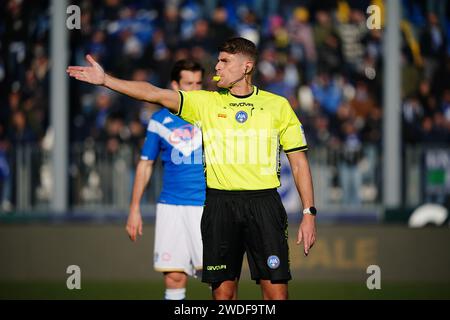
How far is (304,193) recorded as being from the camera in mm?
6988

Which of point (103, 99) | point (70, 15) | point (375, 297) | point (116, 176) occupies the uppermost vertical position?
point (70, 15)

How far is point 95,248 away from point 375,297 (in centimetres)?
356

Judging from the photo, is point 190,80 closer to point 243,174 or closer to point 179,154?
point 179,154

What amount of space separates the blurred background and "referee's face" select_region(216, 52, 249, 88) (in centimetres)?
480

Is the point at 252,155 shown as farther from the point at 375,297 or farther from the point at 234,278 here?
the point at 375,297

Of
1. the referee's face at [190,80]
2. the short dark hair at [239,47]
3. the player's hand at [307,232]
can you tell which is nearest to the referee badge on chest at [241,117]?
the short dark hair at [239,47]

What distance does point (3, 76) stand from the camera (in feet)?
49.8

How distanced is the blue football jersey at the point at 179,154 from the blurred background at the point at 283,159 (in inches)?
100

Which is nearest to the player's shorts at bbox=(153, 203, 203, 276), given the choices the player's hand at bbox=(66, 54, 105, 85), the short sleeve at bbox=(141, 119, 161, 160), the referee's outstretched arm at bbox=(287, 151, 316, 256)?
the short sleeve at bbox=(141, 119, 161, 160)

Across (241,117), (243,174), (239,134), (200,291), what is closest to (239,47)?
(241,117)

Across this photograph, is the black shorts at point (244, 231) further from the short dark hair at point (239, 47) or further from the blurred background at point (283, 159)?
the blurred background at point (283, 159)

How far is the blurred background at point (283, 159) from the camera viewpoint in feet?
41.8

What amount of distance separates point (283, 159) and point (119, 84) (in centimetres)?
730

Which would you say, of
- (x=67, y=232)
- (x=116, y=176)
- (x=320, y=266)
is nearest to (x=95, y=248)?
(x=67, y=232)
